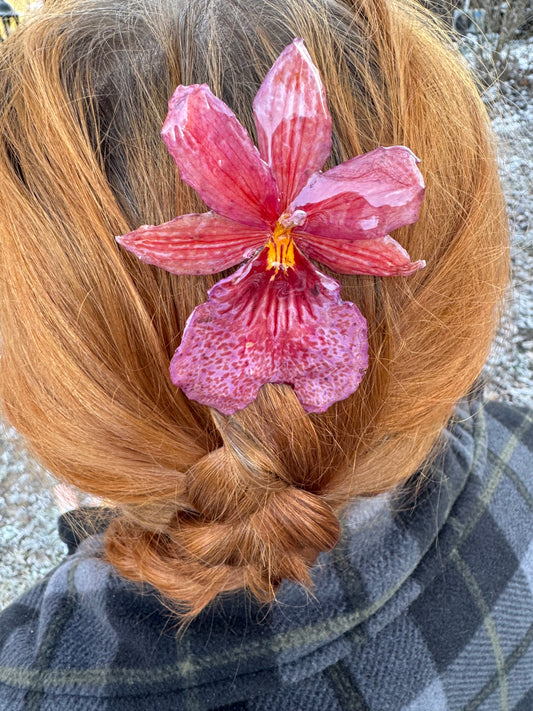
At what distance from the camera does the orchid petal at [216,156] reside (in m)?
0.42

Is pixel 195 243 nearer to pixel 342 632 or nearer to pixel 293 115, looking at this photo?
pixel 293 115

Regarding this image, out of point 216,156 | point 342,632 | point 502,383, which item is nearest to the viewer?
point 216,156

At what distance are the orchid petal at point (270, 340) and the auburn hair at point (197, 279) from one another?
0.02 metres

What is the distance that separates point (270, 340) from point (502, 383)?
1.04 metres

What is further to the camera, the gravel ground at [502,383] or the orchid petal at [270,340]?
the gravel ground at [502,383]

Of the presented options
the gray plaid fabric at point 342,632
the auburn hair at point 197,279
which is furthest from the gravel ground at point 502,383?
the auburn hair at point 197,279

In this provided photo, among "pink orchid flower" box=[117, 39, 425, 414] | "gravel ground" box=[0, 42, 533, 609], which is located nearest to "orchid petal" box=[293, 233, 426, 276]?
"pink orchid flower" box=[117, 39, 425, 414]

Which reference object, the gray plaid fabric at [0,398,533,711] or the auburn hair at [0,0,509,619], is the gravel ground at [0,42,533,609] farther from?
the auburn hair at [0,0,509,619]

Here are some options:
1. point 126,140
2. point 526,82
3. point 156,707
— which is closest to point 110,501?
point 156,707

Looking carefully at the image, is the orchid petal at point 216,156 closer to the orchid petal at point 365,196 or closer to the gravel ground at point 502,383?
the orchid petal at point 365,196

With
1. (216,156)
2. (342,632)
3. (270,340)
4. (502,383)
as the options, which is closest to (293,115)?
(216,156)

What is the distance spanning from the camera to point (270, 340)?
0.48 metres

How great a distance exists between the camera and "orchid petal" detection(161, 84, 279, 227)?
42 cm

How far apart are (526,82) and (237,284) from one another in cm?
102
